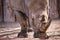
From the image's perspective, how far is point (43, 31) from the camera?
138 cm

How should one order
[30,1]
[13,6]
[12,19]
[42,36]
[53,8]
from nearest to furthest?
1. [30,1]
2. [42,36]
3. [13,6]
4. [12,19]
5. [53,8]

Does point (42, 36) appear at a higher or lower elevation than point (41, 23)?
lower

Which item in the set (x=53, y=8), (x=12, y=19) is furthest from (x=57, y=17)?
Answer: (x=12, y=19)

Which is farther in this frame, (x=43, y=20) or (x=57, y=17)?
(x=57, y=17)

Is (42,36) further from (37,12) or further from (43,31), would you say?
(37,12)

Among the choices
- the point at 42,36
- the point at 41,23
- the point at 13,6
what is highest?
the point at 13,6

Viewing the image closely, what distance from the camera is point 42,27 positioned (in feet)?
4.39

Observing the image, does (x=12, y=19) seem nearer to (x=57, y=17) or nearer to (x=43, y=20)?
(x=57, y=17)

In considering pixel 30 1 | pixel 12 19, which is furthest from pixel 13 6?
pixel 12 19

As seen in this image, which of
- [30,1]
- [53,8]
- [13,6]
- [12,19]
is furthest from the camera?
[53,8]

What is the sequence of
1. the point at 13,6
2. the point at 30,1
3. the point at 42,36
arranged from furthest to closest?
the point at 13,6 → the point at 42,36 → the point at 30,1

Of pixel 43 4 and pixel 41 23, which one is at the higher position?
pixel 43 4

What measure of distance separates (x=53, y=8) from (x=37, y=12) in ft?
8.17

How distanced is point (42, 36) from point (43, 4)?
0.26 meters
